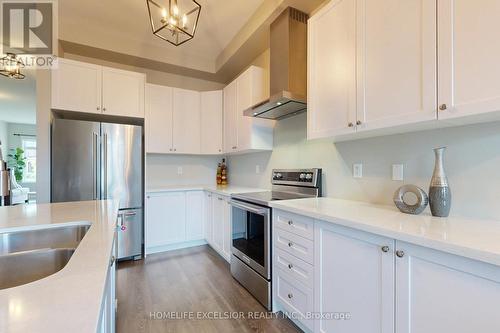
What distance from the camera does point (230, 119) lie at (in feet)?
10.5

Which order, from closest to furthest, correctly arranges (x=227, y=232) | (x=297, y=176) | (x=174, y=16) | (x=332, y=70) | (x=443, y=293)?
(x=443, y=293) → (x=332, y=70) → (x=174, y=16) → (x=297, y=176) → (x=227, y=232)

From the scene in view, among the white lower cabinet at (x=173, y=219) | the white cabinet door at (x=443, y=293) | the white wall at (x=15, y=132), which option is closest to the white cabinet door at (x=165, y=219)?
the white lower cabinet at (x=173, y=219)

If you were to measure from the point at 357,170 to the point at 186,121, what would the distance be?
2.55m

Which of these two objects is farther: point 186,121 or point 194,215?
point 186,121

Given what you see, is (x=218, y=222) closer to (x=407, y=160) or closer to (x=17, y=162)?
(x=407, y=160)

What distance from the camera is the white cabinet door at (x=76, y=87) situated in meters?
2.53

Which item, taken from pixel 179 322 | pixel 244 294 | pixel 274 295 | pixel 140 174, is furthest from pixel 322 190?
pixel 140 174

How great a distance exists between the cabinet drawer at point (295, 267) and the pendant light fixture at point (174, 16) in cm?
199

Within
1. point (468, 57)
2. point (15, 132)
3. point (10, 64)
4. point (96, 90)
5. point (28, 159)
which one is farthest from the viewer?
point (28, 159)

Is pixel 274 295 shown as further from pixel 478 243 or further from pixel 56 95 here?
pixel 56 95

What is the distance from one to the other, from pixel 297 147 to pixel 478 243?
1.72 m

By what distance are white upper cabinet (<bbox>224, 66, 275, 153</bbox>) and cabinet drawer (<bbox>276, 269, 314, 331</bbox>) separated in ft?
5.11

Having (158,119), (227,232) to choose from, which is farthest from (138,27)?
(227,232)

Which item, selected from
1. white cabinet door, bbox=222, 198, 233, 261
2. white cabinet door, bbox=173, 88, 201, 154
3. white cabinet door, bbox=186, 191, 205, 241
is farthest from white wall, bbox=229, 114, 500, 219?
white cabinet door, bbox=173, 88, 201, 154
